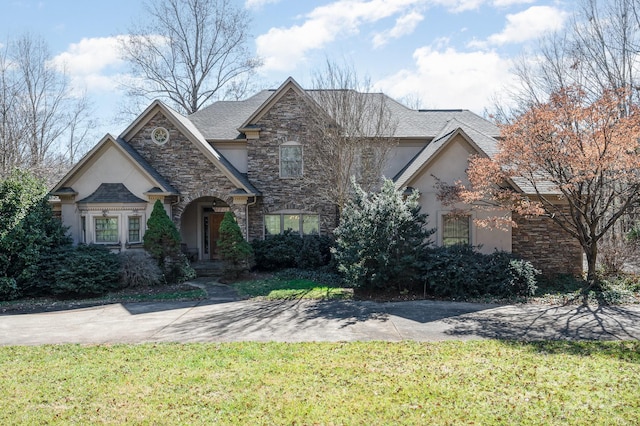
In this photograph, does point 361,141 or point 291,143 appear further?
point 291,143

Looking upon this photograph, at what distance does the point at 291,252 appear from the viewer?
16656 mm

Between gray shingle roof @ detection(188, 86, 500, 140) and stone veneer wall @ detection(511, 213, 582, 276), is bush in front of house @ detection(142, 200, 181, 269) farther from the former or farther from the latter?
stone veneer wall @ detection(511, 213, 582, 276)

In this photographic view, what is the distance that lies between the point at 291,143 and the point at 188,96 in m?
16.7

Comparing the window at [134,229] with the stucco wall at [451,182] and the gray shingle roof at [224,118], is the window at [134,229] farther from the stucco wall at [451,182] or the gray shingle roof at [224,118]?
the stucco wall at [451,182]

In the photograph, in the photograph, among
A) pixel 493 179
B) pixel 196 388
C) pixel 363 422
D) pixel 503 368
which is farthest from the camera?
pixel 493 179

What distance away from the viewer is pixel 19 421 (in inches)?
185

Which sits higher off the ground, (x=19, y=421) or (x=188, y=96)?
(x=188, y=96)

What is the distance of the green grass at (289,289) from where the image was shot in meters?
12.1

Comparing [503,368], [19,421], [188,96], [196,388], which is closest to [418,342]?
[503,368]

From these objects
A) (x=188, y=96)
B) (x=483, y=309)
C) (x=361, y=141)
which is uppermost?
(x=188, y=96)

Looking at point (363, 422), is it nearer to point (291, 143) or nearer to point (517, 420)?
point (517, 420)

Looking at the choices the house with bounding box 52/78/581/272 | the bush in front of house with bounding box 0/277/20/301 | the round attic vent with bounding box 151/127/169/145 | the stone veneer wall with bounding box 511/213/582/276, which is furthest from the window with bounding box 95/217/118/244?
the stone veneer wall with bounding box 511/213/582/276

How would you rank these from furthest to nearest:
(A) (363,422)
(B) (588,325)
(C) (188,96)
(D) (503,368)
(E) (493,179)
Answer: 1. (C) (188,96)
2. (E) (493,179)
3. (B) (588,325)
4. (D) (503,368)
5. (A) (363,422)

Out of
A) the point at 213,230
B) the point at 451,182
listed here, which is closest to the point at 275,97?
the point at 213,230
